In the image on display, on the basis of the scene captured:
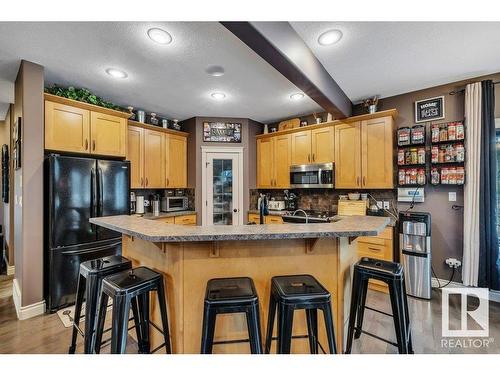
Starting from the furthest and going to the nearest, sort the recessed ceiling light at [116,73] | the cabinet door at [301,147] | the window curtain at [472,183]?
the cabinet door at [301,147] → the window curtain at [472,183] → the recessed ceiling light at [116,73]

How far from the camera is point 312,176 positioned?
3.96 meters

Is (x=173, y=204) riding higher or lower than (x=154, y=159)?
lower

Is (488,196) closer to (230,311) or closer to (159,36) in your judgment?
(230,311)

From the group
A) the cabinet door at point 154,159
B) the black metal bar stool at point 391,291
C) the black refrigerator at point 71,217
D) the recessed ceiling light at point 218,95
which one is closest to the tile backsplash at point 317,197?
the cabinet door at point 154,159

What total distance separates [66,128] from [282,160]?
315 centimetres

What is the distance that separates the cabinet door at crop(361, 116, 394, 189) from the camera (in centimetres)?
329

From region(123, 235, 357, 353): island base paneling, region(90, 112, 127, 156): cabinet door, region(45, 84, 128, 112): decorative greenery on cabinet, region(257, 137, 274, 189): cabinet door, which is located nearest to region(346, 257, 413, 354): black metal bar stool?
region(123, 235, 357, 353): island base paneling

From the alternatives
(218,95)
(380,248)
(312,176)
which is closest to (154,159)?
(218,95)

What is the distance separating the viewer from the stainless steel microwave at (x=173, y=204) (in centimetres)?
420

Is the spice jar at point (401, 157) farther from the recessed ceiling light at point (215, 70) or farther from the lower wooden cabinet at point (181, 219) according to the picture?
the lower wooden cabinet at point (181, 219)

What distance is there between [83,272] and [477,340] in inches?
127

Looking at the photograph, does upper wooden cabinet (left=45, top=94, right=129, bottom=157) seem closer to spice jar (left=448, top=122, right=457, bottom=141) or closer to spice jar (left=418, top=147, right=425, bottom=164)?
spice jar (left=418, top=147, right=425, bottom=164)

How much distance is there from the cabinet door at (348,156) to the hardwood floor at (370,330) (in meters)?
1.64
